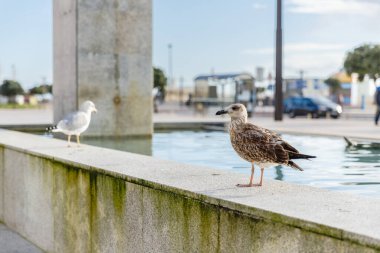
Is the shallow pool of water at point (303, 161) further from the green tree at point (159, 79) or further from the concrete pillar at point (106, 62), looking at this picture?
the green tree at point (159, 79)

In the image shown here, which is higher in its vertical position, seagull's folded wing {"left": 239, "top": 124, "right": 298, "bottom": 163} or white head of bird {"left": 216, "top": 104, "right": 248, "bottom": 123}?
white head of bird {"left": 216, "top": 104, "right": 248, "bottom": 123}

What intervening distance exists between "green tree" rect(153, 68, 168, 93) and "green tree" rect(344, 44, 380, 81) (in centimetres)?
2394

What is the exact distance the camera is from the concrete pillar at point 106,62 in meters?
12.8

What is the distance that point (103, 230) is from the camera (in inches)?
217

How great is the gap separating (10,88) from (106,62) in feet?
257

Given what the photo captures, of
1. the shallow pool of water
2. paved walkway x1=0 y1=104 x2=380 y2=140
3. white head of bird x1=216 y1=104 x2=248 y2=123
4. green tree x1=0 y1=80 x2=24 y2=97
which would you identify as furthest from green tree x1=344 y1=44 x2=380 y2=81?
white head of bird x1=216 y1=104 x2=248 y2=123

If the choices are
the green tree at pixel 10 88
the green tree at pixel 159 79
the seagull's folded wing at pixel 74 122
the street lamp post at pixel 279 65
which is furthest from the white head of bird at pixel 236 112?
the green tree at pixel 10 88

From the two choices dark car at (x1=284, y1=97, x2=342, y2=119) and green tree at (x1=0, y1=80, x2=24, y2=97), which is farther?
green tree at (x1=0, y1=80, x2=24, y2=97)

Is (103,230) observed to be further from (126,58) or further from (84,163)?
(126,58)

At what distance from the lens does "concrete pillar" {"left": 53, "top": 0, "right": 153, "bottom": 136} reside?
12.8 meters

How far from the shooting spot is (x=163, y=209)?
4.61 metres

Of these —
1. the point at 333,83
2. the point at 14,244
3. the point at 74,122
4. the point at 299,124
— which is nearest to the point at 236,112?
the point at 74,122

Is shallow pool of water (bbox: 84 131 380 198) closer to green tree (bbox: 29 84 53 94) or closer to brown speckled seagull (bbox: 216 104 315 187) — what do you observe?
brown speckled seagull (bbox: 216 104 315 187)

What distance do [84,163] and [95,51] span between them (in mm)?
7467
